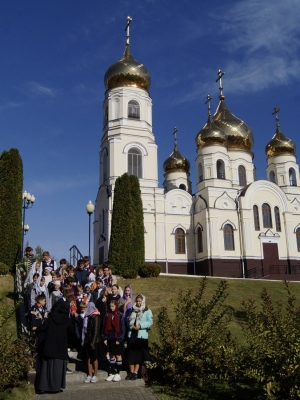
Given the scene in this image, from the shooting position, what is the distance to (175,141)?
1743 inches

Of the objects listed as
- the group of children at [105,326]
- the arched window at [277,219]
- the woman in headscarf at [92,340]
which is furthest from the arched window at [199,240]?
the woman in headscarf at [92,340]

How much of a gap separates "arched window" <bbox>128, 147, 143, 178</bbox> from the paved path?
24.6m

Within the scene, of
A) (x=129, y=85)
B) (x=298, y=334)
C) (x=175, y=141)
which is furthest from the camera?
(x=175, y=141)

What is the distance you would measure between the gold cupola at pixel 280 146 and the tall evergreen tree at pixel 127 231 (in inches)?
740

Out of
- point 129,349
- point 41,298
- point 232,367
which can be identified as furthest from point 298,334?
point 41,298

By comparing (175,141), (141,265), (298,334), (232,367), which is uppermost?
(175,141)

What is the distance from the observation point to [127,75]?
3369 cm

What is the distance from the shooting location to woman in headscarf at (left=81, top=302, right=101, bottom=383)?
812 centimetres

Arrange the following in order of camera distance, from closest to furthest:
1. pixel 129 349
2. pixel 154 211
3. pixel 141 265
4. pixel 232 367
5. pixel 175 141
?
1. pixel 232 367
2. pixel 129 349
3. pixel 141 265
4. pixel 154 211
5. pixel 175 141

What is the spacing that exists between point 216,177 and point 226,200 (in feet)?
8.32

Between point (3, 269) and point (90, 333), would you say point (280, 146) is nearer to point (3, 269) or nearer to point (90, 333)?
point (3, 269)

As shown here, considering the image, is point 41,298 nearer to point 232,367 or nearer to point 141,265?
point 232,367

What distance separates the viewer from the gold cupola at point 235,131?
122ft

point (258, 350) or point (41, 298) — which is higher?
point (41, 298)
